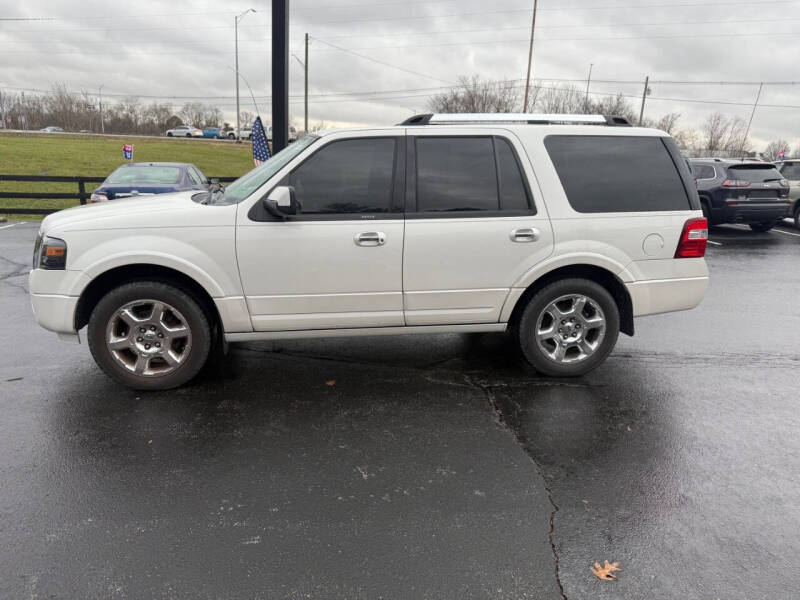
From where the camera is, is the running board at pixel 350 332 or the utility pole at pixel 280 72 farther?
the utility pole at pixel 280 72

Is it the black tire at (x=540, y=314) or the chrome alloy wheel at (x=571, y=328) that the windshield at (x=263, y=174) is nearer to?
the black tire at (x=540, y=314)

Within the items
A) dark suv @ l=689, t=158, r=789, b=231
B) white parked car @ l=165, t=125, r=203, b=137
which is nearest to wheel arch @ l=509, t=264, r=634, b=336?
dark suv @ l=689, t=158, r=789, b=231

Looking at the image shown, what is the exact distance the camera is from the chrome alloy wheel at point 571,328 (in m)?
4.56

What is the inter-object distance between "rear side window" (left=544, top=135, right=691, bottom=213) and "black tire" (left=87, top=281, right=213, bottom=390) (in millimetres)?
2982

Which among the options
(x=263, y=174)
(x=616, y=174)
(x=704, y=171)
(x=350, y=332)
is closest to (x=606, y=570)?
(x=350, y=332)

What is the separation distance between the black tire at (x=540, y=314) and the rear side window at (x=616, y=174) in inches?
24.3

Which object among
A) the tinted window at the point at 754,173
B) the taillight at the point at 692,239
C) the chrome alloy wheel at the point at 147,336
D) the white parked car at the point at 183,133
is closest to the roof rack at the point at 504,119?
the taillight at the point at 692,239

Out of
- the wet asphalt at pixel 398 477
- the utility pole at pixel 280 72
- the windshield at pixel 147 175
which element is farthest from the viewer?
the windshield at pixel 147 175

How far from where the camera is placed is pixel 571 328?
15.1ft

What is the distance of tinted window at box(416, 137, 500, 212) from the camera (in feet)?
14.0

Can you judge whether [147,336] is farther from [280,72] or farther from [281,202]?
[280,72]

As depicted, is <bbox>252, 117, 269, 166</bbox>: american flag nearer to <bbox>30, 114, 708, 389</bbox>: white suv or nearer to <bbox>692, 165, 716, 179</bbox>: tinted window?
<bbox>30, 114, 708, 389</bbox>: white suv

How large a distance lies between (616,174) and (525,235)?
37.6 inches

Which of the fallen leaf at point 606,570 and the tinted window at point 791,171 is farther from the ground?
the tinted window at point 791,171
